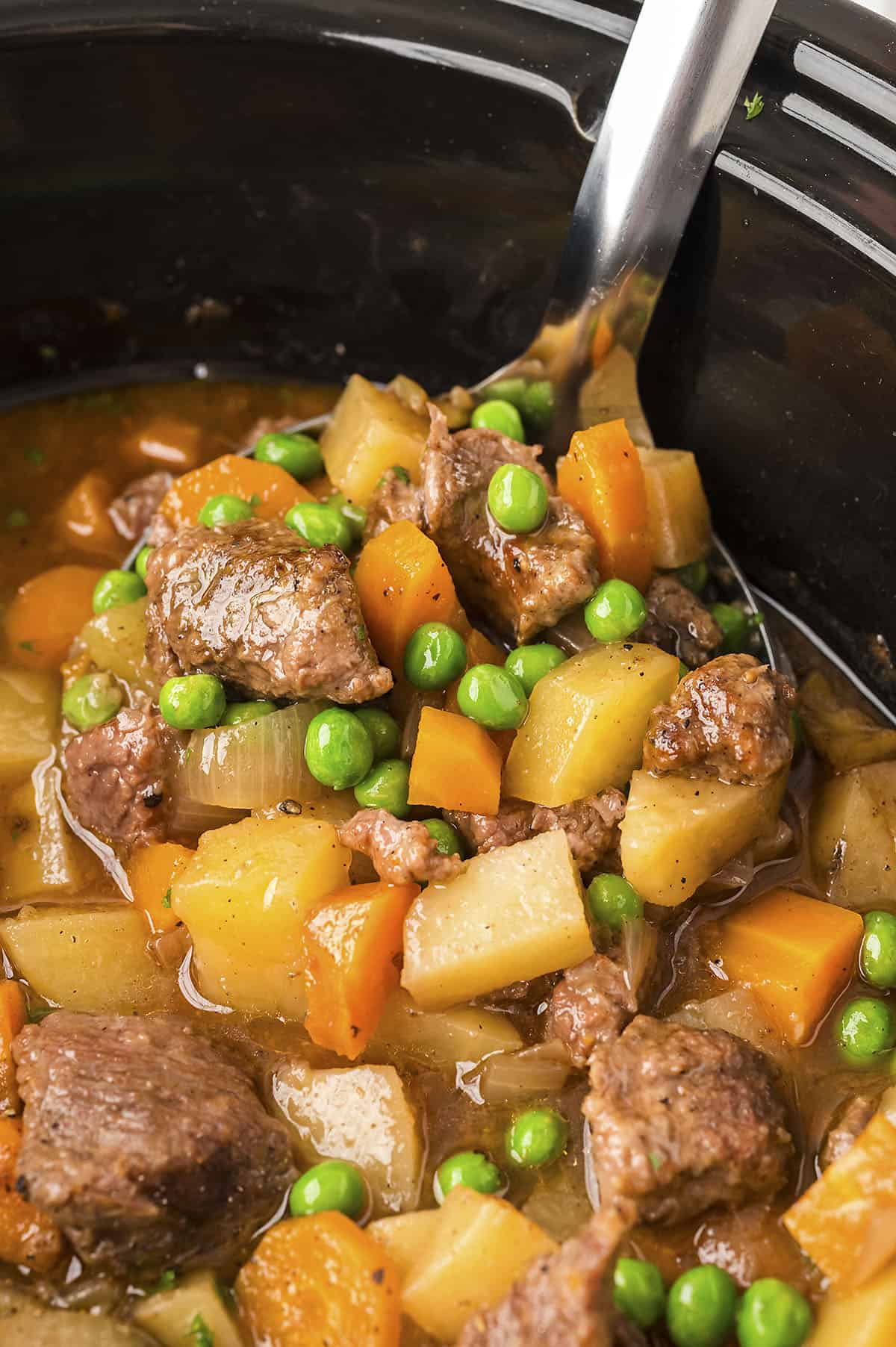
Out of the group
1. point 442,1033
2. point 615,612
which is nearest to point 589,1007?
point 442,1033

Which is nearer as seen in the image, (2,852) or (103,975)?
(103,975)

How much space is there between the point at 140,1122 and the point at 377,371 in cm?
272

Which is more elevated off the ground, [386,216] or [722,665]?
[386,216]

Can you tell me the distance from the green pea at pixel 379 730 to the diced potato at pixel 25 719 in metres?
1.03

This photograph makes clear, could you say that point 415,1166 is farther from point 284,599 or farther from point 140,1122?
point 284,599

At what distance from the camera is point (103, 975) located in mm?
3688

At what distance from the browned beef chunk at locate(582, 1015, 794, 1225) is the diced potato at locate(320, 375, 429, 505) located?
185 cm

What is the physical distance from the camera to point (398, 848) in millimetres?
3389

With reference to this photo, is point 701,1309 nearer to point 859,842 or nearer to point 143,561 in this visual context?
point 859,842

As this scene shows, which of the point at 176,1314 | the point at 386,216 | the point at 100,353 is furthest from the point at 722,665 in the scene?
the point at 100,353

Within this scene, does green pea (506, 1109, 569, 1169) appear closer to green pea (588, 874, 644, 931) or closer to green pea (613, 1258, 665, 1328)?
green pea (613, 1258, 665, 1328)

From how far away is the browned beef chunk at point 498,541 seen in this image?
3.71 m

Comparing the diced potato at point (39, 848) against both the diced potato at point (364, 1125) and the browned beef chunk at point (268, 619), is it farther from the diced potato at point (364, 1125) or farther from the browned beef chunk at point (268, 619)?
the diced potato at point (364, 1125)

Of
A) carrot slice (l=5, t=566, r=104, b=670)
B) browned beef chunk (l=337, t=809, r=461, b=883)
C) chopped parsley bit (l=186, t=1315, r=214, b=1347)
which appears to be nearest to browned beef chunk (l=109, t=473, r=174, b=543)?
carrot slice (l=5, t=566, r=104, b=670)
